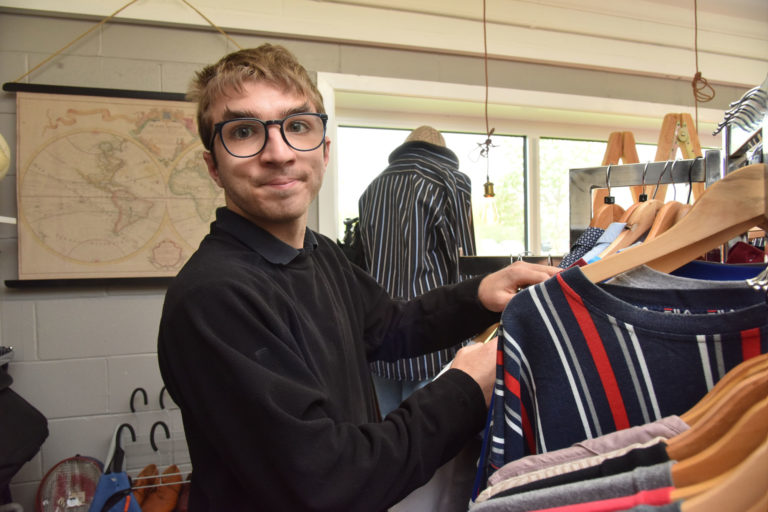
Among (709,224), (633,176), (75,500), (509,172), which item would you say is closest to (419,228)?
(633,176)

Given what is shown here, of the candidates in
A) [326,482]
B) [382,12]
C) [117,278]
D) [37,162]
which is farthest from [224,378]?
[382,12]

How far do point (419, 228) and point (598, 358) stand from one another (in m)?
1.23

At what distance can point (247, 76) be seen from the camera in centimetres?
84

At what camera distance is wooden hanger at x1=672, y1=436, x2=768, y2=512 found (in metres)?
0.32

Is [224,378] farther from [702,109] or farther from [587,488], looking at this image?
[702,109]

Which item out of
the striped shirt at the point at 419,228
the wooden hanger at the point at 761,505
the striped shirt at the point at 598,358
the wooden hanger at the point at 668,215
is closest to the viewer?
the wooden hanger at the point at 761,505

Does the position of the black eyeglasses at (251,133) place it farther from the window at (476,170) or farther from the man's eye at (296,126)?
the window at (476,170)

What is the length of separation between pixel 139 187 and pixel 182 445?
1043mm

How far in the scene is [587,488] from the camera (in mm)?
373

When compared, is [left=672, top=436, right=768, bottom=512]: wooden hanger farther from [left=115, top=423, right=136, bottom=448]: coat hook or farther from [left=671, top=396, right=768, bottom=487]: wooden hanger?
[left=115, top=423, right=136, bottom=448]: coat hook

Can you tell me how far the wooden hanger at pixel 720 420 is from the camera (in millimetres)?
377

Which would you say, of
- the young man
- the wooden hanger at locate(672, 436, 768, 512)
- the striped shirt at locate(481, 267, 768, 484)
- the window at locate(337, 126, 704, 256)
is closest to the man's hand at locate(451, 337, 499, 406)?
the young man

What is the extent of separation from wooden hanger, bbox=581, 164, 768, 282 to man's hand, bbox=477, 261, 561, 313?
0.50ft

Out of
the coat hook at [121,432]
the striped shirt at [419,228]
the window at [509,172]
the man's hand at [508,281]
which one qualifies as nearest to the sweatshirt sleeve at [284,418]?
the man's hand at [508,281]
